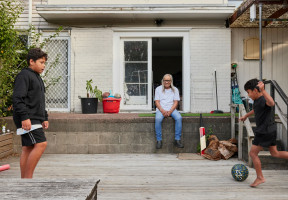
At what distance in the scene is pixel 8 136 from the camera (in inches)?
210

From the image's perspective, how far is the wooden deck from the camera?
5.61 ft

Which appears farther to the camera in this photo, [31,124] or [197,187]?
[197,187]

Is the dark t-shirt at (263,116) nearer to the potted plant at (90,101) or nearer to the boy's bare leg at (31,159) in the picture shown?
the boy's bare leg at (31,159)

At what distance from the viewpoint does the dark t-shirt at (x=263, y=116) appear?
3.37 metres

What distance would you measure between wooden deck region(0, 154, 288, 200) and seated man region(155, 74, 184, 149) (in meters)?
0.35

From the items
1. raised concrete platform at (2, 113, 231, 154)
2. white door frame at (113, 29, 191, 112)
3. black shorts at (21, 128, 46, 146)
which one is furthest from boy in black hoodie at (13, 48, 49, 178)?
white door frame at (113, 29, 191, 112)

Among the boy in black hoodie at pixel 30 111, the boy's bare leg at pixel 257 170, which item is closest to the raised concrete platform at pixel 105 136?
the boy's bare leg at pixel 257 170

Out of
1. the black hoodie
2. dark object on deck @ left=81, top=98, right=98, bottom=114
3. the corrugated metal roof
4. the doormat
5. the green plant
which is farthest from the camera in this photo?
the green plant

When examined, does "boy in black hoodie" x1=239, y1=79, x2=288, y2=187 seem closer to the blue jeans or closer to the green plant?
the blue jeans

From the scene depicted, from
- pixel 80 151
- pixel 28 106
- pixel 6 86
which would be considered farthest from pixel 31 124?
pixel 6 86

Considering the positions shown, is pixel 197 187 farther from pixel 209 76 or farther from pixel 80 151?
pixel 209 76

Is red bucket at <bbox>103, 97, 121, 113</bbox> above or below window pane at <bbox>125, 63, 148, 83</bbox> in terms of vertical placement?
below

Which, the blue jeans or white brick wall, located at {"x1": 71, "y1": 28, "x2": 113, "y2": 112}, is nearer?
the blue jeans

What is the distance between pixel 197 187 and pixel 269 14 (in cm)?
442
